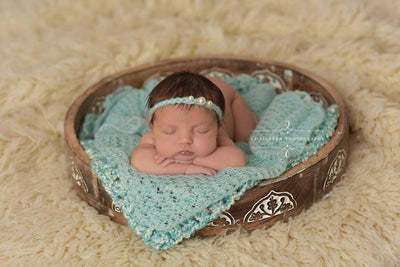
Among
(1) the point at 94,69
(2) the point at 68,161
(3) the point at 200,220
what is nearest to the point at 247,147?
(3) the point at 200,220

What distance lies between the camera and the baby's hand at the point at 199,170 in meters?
1.31

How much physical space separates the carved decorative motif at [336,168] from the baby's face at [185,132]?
33cm

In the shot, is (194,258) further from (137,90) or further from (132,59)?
(132,59)

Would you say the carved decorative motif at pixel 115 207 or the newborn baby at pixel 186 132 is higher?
the newborn baby at pixel 186 132

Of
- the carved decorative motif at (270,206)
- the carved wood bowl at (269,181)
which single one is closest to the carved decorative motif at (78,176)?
the carved wood bowl at (269,181)

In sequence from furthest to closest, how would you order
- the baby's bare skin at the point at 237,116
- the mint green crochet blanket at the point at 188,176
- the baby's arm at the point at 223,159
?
the baby's bare skin at the point at 237,116 < the baby's arm at the point at 223,159 < the mint green crochet blanket at the point at 188,176

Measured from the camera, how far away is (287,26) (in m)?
2.03

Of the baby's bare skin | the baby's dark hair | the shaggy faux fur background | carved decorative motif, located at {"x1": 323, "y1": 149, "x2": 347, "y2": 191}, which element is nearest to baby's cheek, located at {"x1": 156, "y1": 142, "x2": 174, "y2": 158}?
the baby's dark hair

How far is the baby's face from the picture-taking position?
4.31ft

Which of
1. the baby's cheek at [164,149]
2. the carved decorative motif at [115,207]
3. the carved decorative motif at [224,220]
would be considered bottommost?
the carved decorative motif at [115,207]

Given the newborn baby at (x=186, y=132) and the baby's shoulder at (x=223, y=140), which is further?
the baby's shoulder at (x=223, y=140)

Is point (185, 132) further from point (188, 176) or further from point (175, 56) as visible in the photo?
point (175, 56)

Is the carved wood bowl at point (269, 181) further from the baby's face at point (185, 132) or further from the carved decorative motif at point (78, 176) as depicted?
the baby's face at point (185, 132)

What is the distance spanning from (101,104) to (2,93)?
342 mm
